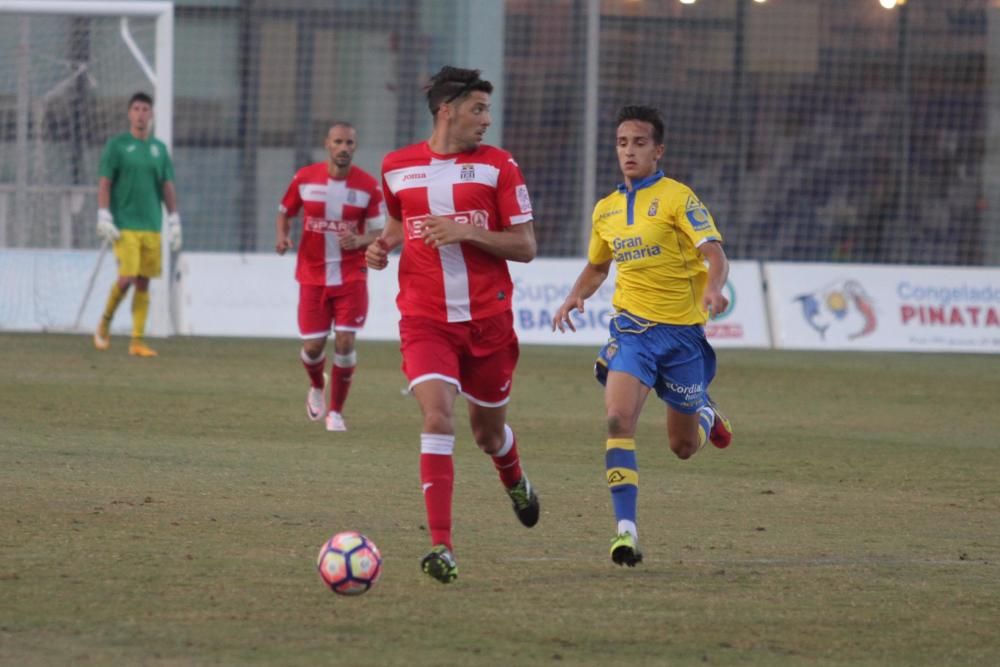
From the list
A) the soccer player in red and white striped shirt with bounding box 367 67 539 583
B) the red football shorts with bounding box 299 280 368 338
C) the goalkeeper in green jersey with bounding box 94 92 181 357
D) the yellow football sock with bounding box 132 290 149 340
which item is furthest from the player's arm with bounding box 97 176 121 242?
the soccer player in red and white striped shirt with bounding box 367 67 539 583

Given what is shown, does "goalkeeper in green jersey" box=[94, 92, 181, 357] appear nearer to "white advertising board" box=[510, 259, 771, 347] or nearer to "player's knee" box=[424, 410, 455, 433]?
"white advertising board" box=[510, 259, 771, 347]

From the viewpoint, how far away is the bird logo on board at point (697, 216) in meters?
7.79

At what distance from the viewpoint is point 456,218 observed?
7125mm

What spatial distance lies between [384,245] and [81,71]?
50.3 ft

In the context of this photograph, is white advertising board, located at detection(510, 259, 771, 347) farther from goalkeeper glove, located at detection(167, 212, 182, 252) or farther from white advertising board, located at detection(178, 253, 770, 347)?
goalkeeper glove, located at detection(167, 212, 182, 252)

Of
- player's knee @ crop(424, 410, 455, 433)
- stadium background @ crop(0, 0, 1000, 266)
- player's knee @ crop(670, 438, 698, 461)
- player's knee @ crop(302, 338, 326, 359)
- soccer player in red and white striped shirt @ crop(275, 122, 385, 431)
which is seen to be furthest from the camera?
stadium background @ crop(0, 0, 1000, 266)

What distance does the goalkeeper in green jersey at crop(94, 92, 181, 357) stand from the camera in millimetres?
17656

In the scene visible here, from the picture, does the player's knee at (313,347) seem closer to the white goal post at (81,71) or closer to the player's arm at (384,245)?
the player's arm at (384,245)

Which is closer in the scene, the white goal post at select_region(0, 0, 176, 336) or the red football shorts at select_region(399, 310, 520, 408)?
the red football shorts at select_region(399, 310, 520, 408)

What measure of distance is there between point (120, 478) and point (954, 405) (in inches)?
341

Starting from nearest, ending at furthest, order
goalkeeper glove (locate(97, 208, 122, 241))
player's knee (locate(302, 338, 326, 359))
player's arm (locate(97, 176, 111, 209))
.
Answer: player's knee (locate(302, 338, 326, 359)) → goalkeeper glove (locate(97, 208, 122, 241)) → player's arm (locate(97, 176, 111, 209))

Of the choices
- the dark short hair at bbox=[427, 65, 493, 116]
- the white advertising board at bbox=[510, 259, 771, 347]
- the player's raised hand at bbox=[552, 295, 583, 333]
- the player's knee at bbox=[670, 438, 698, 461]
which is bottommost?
the white advertising board at bbox=[510, 259, 771, 347]

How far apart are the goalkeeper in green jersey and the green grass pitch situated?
288 centimetres

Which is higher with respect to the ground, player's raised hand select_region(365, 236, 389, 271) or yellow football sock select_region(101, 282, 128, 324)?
player's raised hand select_region(365, 236, 389, 271)
